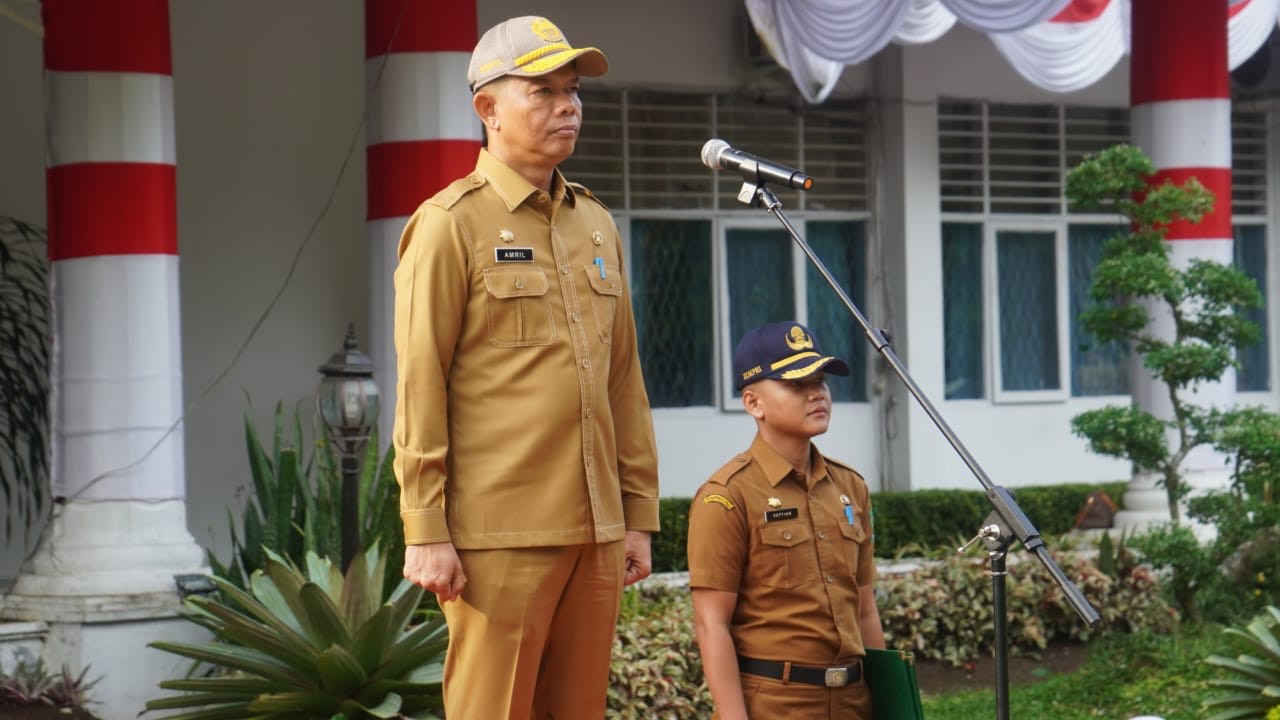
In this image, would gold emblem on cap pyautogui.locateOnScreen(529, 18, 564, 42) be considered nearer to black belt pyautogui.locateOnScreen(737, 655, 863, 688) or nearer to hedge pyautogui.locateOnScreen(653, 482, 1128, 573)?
black belt pyautogui.locateOnScreen(737, 655, 863, 688)

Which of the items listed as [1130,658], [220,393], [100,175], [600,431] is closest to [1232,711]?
[1130,658]

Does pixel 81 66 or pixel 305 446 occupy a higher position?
pixel 81 66

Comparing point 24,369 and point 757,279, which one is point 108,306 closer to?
point 24,369

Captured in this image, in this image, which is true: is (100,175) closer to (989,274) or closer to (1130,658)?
(1130,658)

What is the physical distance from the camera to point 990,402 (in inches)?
417

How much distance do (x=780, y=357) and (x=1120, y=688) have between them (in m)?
3.68

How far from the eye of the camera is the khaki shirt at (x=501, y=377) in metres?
3.17

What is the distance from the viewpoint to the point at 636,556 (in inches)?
137

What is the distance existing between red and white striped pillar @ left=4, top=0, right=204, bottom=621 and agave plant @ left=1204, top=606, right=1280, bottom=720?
12.4ft

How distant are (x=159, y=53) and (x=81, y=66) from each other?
0.98 feet

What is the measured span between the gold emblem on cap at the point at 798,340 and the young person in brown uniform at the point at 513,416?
Result: 0.61 m

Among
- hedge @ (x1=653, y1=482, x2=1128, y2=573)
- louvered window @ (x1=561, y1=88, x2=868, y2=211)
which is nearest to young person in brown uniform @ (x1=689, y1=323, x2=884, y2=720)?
hedge @ (x1=653, y1=482, x2=1128, y2=573)

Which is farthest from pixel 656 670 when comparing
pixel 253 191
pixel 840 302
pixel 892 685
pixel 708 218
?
pixel 840 302

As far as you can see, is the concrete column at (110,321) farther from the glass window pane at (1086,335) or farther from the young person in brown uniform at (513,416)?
the glass window pane at (1086,335)
